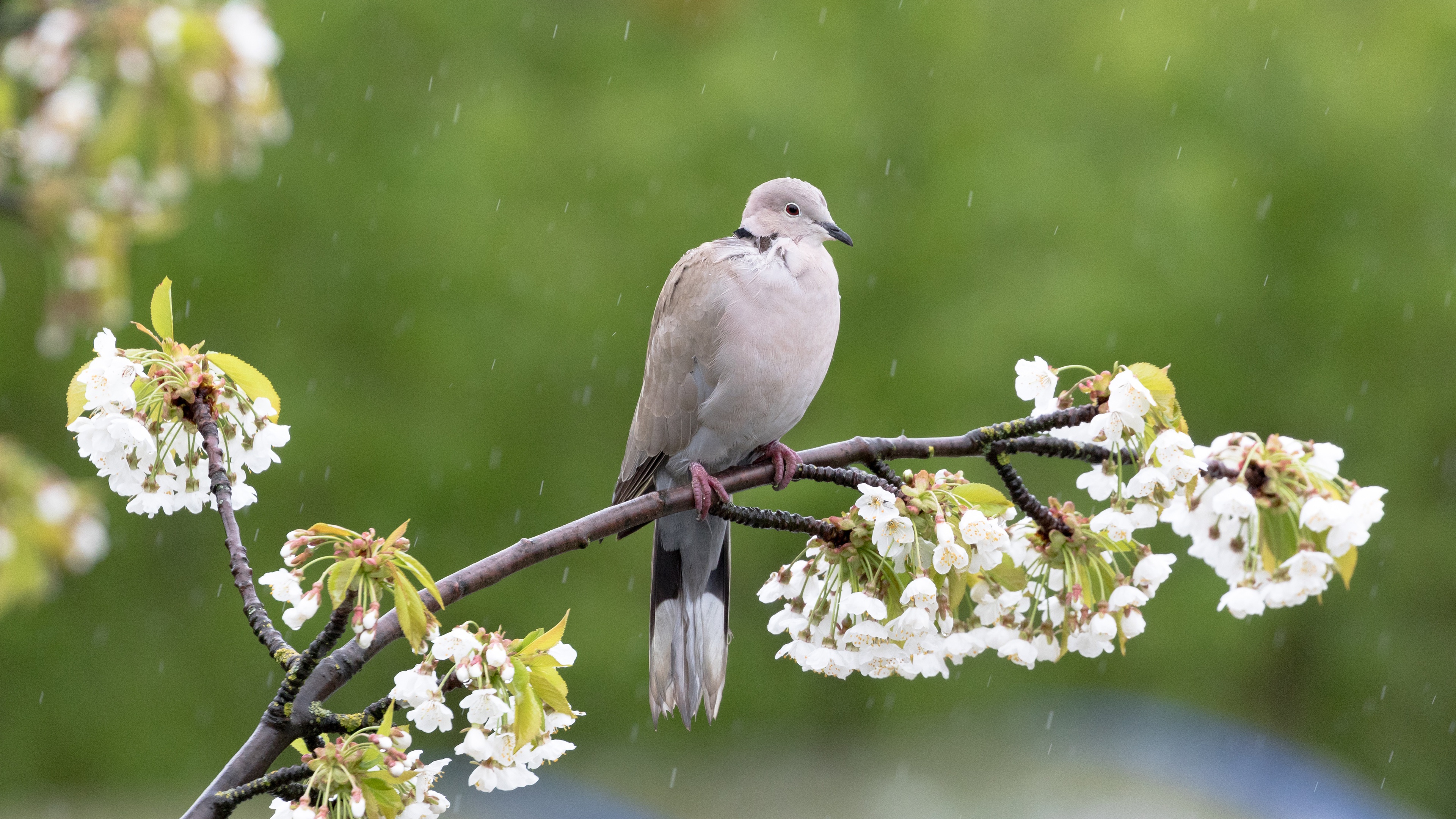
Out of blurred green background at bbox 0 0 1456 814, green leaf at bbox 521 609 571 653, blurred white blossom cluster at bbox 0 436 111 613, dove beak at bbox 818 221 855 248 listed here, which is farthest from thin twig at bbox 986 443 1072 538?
blurred green background at bbox 0 0 1456 814

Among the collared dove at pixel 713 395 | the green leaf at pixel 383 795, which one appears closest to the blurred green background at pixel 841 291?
the collared dove at pixel 713 395

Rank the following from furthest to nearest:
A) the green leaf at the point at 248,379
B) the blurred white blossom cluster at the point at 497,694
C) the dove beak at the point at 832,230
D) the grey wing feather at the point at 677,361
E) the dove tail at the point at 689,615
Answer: the dove beak at the point at 832,230 < the grey wing feather at the point at 677,361 < the dove tail at the point at 689,615 < the green leaf at the point at 248,379 < the blurred white blossom cluster at the point at 497,694

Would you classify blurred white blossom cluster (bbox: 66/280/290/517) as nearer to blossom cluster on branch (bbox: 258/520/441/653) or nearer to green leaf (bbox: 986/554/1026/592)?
blossom cluster on branch (bbox: 258/520/441/653)

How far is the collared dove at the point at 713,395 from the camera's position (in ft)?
8.72

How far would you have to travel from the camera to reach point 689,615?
2713 mm

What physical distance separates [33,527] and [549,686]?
65.3 inches

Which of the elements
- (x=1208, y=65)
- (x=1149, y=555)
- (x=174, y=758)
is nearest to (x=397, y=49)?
(x=174, y=758)

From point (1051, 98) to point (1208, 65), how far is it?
1149mm

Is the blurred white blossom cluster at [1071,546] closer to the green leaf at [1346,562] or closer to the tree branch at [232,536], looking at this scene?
the green leaf at [1346,562]

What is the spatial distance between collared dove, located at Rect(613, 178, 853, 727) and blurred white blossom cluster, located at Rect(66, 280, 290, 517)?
1145mm

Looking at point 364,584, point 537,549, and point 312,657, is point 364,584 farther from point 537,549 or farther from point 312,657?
point 537,549

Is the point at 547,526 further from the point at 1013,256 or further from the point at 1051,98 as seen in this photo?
the point at 1051,98

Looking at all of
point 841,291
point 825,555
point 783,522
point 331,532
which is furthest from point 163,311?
point 841,291

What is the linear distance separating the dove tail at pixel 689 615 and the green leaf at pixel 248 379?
40.4 inches
